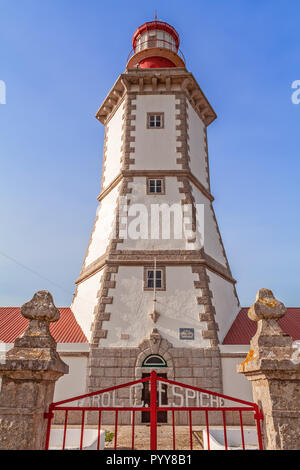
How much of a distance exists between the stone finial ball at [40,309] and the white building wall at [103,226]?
9.11 meters

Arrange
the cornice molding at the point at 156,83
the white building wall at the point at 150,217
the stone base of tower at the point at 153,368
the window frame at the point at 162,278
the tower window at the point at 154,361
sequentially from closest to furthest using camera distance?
the stone base of tower at the point at 153,368, the tower window at the point at 154,361, the window frame at the point at 162,278, the white building wall at the point at 150,217, the cornice molding at the point at 156,83

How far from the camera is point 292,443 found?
3.45 meters

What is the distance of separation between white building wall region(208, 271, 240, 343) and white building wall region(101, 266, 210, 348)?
1.11 meters

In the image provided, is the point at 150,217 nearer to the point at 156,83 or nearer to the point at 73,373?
the point at 73,373

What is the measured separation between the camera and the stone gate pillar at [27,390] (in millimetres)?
3475

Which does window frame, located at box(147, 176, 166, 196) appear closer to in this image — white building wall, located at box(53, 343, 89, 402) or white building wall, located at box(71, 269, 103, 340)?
white building wall, located at box(71, 269, 103, 340)

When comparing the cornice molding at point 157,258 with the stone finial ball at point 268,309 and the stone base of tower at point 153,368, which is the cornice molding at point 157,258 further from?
the stone finial ball at point 268,309

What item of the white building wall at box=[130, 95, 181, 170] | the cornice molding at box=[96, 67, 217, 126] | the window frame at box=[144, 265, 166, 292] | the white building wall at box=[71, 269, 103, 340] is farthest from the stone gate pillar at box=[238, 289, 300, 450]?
the cornice molding at box=[96, 67, 217, 126]

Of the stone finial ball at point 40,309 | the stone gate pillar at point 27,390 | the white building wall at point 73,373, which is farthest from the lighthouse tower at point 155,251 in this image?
the stone gate pillar at point 27,390

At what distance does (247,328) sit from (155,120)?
35.3ft

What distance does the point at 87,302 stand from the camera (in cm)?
1330

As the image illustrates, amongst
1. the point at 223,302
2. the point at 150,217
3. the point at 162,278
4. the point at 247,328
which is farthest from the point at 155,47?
the point at 247,328
